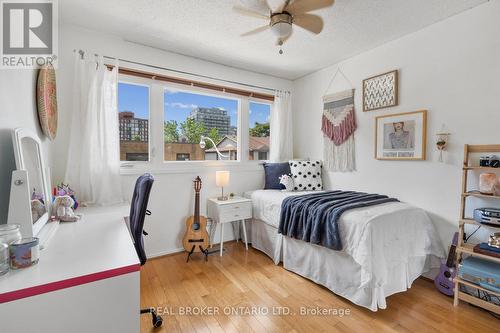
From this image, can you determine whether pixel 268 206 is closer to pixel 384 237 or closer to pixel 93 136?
pixel 384 237

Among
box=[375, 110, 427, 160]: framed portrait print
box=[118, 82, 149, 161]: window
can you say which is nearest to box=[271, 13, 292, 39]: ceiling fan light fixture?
box=[375, 110, 427, 160]: framed portrait print

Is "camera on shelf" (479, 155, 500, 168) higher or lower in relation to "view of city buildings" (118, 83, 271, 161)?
lower

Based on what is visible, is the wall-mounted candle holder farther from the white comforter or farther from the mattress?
the mattress

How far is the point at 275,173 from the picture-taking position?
339 centimetres

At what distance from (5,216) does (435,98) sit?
3.37 m

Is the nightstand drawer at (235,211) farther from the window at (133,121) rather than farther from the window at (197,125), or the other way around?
the window at (133,121)

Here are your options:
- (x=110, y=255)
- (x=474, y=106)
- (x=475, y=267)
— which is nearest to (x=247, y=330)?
(x=110, y=255)

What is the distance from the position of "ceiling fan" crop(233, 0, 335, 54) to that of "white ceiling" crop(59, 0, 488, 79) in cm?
22

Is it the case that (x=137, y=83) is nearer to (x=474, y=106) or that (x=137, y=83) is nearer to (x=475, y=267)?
(x=474, y=106)

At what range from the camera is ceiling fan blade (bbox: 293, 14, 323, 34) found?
5.91 ft

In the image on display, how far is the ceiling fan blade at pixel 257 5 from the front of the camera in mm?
1617

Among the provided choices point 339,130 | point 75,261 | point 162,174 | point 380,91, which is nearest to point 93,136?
point 162,174

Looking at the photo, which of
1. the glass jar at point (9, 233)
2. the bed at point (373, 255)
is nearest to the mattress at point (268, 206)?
the bed at point (373, 255)

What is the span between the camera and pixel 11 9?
1.34 meters
